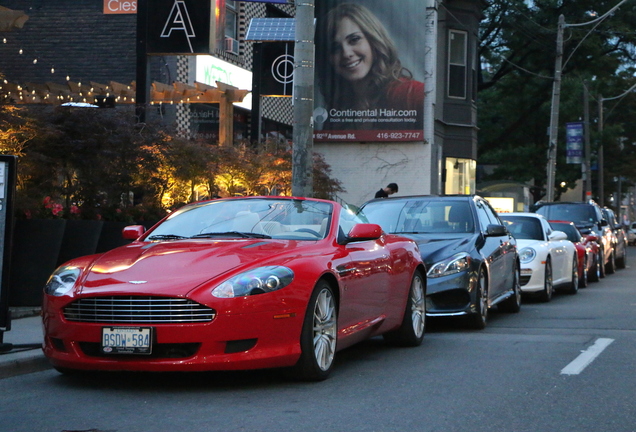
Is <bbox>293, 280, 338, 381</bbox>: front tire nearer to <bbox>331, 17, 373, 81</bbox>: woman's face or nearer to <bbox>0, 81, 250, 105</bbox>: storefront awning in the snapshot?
<bbox>0, 81, 250, 105</bbox>: storefront awning

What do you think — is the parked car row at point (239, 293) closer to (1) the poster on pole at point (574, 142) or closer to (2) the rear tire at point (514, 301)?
(2) the rear tire at point (514, 301)

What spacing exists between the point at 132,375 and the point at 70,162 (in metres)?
5.23

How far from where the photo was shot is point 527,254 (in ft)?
50.7

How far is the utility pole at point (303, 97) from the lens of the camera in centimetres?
1348

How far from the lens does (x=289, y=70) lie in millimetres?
21562

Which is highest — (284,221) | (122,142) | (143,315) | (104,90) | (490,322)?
(104,90)

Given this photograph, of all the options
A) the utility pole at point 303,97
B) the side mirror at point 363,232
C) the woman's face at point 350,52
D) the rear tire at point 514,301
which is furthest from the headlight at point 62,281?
the woman's face at point 350,52

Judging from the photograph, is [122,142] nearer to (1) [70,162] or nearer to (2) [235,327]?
(1) [70,162]

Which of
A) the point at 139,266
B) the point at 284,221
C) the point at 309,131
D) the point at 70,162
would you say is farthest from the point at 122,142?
the point at 139,266

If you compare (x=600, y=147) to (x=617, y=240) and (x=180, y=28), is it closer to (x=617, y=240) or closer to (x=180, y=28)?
(x=617, y=240)

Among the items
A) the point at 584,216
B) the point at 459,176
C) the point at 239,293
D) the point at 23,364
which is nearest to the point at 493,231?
the point at 239,293

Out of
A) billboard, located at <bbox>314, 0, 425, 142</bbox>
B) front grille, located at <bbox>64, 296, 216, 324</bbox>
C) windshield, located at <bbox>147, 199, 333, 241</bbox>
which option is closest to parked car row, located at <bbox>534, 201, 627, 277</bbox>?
billboard, located at <bbox>314, 0, 425, 142</bbox>

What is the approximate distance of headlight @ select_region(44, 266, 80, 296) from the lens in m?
7.15

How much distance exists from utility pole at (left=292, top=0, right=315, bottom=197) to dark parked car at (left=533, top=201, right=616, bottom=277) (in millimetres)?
11585
